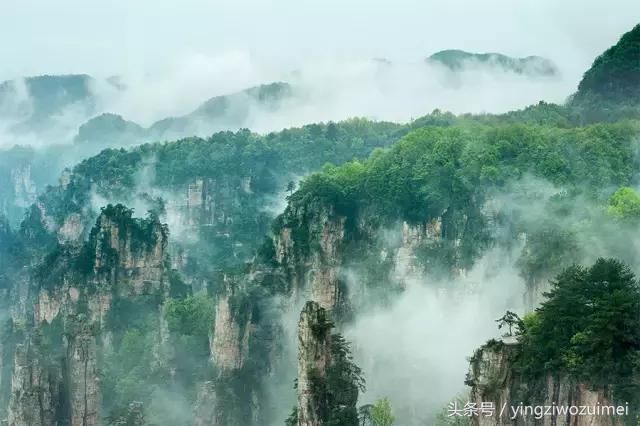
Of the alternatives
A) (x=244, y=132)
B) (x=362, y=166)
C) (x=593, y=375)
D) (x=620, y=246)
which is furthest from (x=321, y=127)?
(x=593, y=375)

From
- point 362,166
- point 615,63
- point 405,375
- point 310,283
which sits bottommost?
point 405,375

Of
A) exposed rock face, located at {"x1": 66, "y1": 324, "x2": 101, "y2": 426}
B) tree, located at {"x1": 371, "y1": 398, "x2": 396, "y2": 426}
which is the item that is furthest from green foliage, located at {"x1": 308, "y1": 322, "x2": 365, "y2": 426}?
exposed rock face, located at {"x1": 66, "y1": 324, "x2": 101, "y2": 426}

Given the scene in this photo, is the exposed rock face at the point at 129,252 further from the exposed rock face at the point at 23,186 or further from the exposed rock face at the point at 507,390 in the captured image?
the exposed rock face at the point at 23,186

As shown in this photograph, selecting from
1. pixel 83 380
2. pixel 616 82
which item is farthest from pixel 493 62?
pixel 83 380

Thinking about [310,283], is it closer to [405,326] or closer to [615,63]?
[405,326]

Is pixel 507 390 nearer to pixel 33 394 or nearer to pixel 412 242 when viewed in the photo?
pixel 33 394
